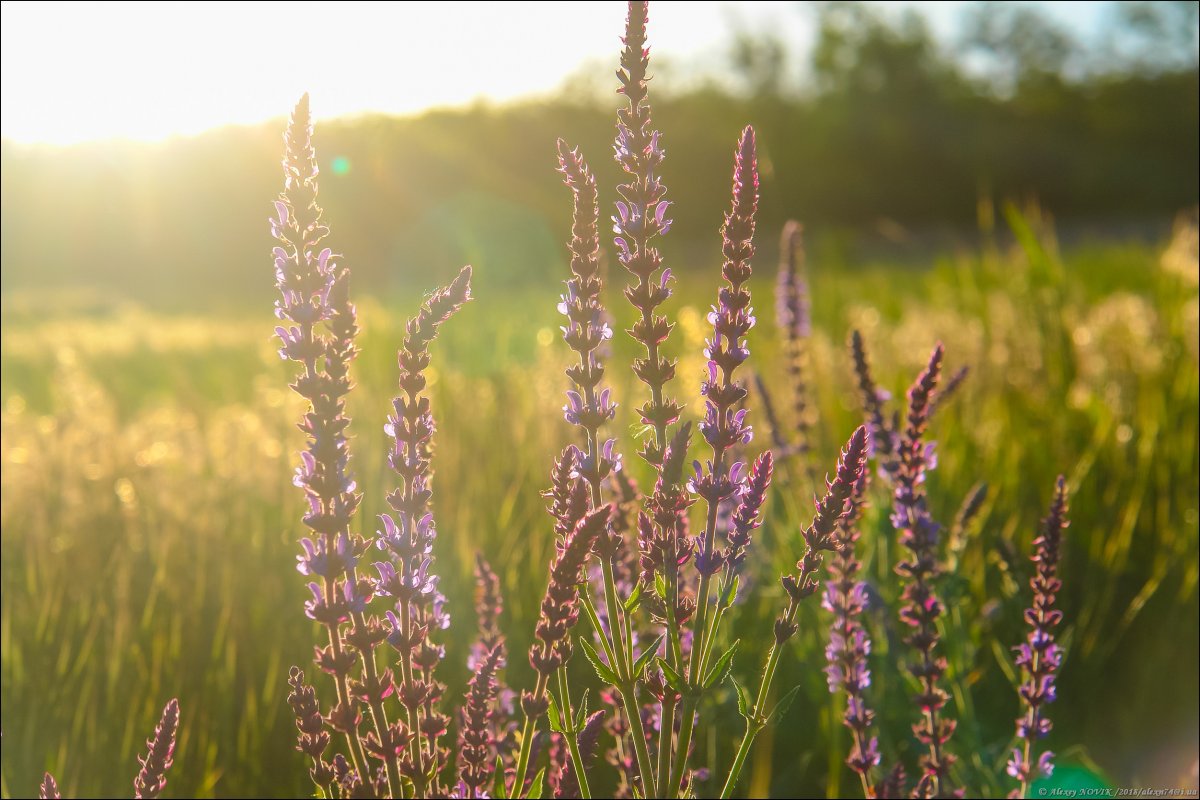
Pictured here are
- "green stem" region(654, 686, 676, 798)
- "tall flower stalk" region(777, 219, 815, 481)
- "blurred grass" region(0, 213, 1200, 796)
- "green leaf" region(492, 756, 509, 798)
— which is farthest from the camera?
"tall flower stalk" region(777, 219, 815, 481)

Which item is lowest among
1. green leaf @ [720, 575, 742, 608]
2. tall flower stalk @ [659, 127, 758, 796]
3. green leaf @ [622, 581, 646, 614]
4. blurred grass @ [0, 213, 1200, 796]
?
blurred grass @ [0, 213, 1200, 796]

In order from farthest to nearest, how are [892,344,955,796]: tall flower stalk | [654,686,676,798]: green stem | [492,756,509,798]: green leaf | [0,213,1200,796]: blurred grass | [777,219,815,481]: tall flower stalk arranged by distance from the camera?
[777,219,815,481]: tall flower stalk → [0,213,1200,796]: blurred grass → [892,344,955,796]: tall flower stalk → [492,756,509,798]: green leaf → [654,686,676,798]: green stem

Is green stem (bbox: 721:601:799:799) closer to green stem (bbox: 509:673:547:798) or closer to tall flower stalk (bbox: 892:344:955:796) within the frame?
green stem (bbox: 509:673:547:798)

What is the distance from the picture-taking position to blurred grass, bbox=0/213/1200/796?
2.01 m

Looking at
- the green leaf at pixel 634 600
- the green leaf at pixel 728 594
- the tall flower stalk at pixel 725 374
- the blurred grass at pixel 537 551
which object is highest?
the tall flower stalk at pixel 725 374

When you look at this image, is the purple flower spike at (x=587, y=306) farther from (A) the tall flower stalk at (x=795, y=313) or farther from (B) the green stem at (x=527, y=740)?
(A) the tall flower stalk at (x=795, y=313)

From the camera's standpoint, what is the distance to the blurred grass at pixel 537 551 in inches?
79.0

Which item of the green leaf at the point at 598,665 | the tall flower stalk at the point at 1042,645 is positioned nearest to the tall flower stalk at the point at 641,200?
the green leaf at the point at 598,665

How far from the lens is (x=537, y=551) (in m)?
2.50

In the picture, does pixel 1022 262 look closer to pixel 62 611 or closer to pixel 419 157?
pixel 62 611

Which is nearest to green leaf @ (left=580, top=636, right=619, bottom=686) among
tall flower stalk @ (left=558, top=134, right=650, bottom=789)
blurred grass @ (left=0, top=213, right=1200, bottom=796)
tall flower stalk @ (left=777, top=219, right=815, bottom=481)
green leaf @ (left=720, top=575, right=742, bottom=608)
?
tall flower stalk @ (left=558, top=134, right=650, bottom=789)

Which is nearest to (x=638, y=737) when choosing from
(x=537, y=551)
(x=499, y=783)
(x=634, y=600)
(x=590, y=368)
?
(x=634, y=600)

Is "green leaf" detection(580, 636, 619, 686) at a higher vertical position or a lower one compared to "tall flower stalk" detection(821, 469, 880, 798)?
higher

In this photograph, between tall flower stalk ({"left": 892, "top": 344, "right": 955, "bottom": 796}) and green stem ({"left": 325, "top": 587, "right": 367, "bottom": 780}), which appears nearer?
green stem ({"left": 325, "top": 587, "right": 367, "bottom": 780})
